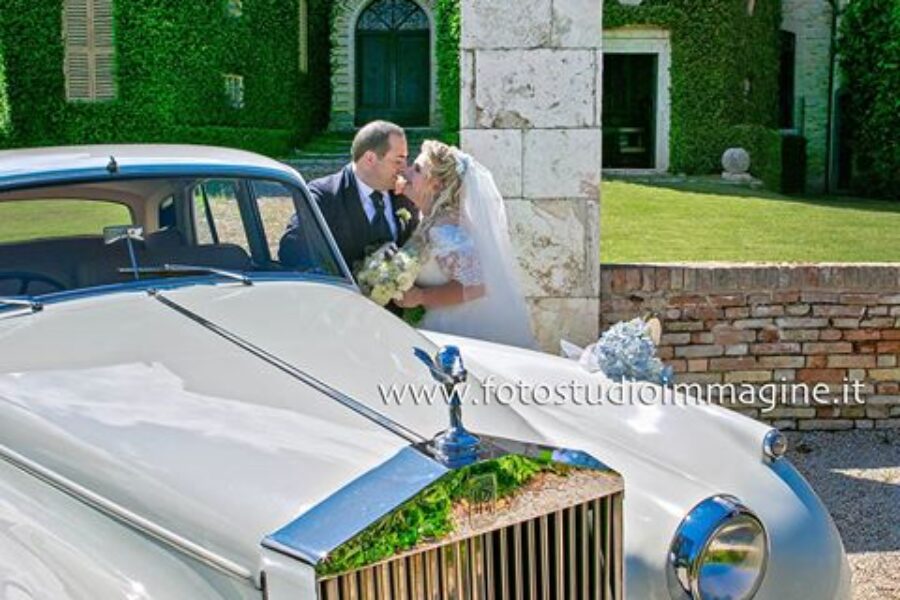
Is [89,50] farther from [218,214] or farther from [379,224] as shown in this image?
[218,214]

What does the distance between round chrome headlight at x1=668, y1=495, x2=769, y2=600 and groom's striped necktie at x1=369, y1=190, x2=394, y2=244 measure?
8.65 feet

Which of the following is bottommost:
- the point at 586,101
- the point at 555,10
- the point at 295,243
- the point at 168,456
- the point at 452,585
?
the point at 452,585

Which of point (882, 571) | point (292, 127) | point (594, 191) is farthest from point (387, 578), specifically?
point (292, 127)

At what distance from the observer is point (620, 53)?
796 inches

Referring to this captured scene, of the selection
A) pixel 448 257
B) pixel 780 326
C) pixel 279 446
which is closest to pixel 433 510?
pixel 279 446

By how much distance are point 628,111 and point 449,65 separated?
181 inches

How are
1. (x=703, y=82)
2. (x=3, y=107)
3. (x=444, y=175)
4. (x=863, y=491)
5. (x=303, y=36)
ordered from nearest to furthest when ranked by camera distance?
1. (x=444, y=175)
2. (x=863, y=491)
3. (x=3, y=107)
4. (x=703, y=82)
5. (x=303, y=36)

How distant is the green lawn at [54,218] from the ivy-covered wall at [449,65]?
1361 centimetres

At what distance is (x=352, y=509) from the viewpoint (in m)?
2.36

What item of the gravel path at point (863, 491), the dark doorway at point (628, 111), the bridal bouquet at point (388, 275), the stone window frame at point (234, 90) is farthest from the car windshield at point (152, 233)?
the dark doorway at point (628, 111)

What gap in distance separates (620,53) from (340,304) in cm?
1730

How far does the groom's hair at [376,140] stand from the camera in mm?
5211

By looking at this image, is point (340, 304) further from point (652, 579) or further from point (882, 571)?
point (882, 571)

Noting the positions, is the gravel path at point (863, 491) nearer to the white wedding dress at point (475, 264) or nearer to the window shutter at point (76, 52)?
the white wedding dress at point (475, 264)
